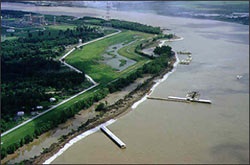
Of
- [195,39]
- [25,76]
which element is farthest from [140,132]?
[195,39]

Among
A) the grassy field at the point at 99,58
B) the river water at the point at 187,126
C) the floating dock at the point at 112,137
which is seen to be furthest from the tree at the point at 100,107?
the grassy field at the point at 99,58

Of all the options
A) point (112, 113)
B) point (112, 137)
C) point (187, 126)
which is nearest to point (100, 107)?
point (112, 113)

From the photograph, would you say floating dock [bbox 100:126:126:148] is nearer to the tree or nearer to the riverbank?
the riverbank

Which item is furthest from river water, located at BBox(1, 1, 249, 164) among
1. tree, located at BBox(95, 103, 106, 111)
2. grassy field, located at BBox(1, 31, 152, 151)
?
grassy field, located at BBox(1, 31, 152, 151)

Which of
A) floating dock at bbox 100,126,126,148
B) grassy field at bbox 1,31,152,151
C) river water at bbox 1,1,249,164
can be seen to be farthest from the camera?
grassy field at bbox 1,31,152,151

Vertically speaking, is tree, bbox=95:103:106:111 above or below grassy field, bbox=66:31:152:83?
below

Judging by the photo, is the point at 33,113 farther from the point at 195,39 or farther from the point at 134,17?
the point at 134,17

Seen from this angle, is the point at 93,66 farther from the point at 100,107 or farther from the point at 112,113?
the point at 112,113
